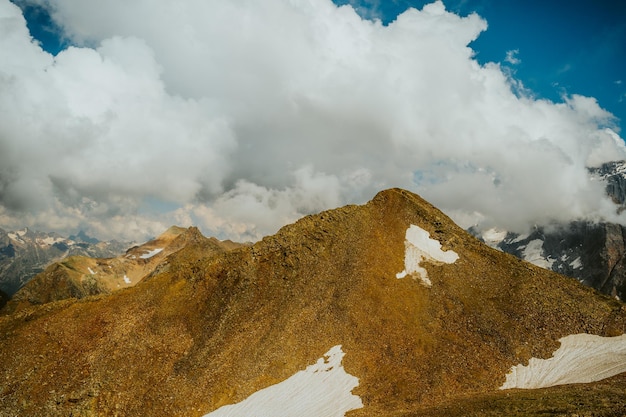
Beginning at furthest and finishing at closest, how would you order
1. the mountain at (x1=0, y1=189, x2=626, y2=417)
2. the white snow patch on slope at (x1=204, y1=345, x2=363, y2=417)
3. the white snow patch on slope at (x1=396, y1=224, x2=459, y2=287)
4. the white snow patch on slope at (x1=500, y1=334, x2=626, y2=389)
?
1. the white snow patch on slope at (x1=396, y1=224, x2=459, y2=287)
2. the mountain at (x1=0, y1=189, x2=626, y2=417)
3. the white snow patch on slope at (x1=204, y1=345, x2=363, y2=417)
4. the white snow patch on slope at (x1=500, y1=334, x2=626, y2=389)

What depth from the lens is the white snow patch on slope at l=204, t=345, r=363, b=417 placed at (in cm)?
4562

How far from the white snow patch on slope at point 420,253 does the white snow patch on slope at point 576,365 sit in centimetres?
2056

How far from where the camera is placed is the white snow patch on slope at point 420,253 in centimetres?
6819

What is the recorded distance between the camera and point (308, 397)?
47.9 m

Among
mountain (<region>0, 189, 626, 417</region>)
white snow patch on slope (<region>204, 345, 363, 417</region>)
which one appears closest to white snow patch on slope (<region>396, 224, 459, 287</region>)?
mountain (<region>0, 189, 626, 417</region>)

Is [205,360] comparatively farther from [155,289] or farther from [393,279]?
[393,279]

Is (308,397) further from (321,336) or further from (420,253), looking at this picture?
(420,253)

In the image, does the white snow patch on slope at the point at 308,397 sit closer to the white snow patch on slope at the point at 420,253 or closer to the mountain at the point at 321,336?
the mountain at the point at 321,336

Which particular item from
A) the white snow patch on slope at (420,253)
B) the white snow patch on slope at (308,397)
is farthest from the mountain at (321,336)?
the white snow patch on slope at (420,253)

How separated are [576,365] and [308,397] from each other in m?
35.2

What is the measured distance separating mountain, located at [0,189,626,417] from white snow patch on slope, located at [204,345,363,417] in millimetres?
189

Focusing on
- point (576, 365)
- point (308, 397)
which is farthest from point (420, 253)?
point (308, 397)

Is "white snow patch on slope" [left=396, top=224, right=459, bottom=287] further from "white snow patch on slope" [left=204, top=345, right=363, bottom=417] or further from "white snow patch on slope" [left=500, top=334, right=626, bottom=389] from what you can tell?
"white snow patch on slope" [left=204, top=345, right=363, bottom=417]

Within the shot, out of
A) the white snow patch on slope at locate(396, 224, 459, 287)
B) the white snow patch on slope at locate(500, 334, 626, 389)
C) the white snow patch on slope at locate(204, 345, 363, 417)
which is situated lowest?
the white snow patch on slope at locate(500, 334, 626, 389)
